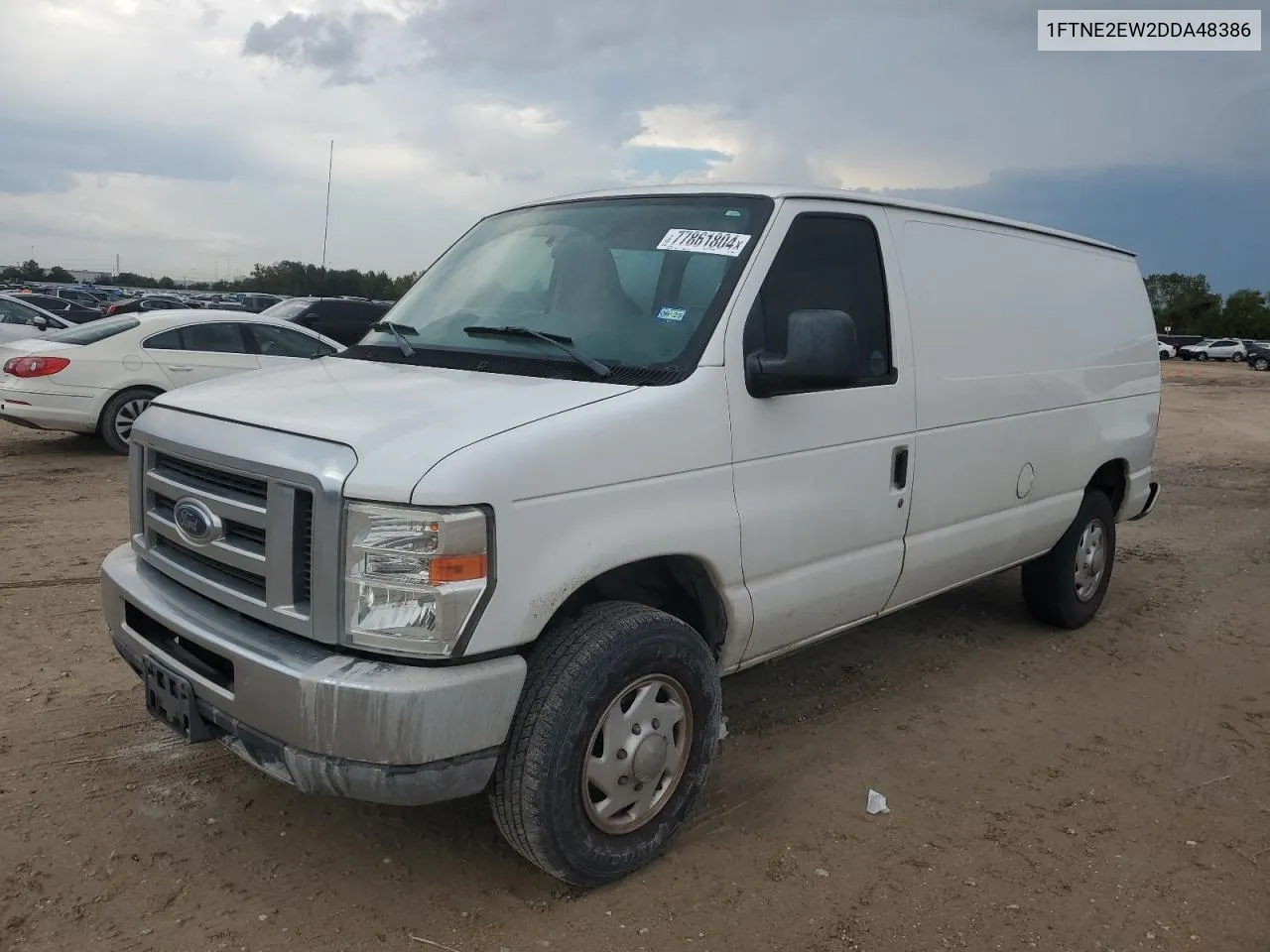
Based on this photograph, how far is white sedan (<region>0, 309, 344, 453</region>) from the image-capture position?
986cm

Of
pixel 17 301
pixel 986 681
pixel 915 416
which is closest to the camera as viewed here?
pixel 915 416

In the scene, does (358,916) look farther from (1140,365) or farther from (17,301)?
(17,301)

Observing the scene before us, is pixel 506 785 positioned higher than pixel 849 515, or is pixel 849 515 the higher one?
pixel 849 515

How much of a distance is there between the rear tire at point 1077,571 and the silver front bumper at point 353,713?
156 inches

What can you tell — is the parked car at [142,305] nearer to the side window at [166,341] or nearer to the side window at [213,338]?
the side window at [213,338]

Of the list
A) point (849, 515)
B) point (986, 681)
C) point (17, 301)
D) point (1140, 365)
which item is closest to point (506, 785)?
point (849, 515)

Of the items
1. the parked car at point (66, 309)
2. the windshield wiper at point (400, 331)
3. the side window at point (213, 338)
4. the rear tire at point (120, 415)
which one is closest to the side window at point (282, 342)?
the side window at point (213, 338)

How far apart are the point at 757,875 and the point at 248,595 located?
1804 mm

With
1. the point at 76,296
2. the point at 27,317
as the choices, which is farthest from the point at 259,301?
the point at 76,296

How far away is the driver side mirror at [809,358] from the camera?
10.3 ft

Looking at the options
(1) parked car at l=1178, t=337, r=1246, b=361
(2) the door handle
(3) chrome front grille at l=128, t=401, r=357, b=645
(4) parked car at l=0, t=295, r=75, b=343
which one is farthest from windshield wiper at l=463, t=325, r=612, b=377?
(1) parked car at l=1178, t=337, r=1246, b=361

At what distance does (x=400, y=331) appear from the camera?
155 inches

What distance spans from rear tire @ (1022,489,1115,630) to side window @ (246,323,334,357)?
26.4 ft

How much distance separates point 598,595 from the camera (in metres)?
3.21
